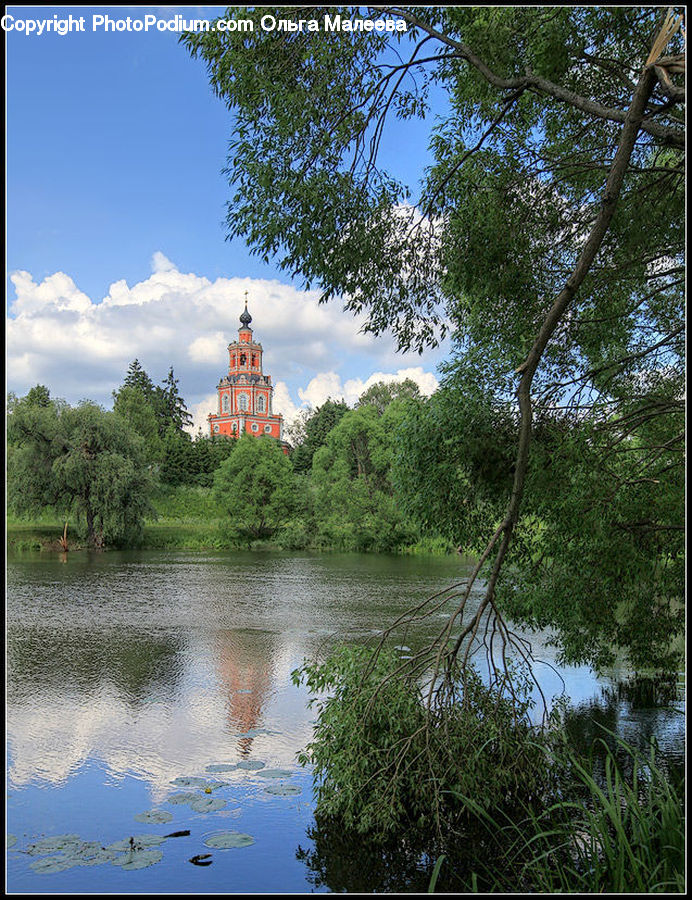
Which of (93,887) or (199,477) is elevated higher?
(199,477)

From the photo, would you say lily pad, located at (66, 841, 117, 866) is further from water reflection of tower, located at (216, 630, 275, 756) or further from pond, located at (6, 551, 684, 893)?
water reflection of tower, located at (216, 630, 275, 756)

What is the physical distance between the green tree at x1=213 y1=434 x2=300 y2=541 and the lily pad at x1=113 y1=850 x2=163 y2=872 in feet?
94.0

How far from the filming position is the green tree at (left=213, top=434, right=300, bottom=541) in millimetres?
33062

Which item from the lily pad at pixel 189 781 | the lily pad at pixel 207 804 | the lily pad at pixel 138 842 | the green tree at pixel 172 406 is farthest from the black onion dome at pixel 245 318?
the lily pad at pixel 138 842

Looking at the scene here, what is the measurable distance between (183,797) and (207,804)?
9.0 inches

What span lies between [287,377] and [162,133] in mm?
59671

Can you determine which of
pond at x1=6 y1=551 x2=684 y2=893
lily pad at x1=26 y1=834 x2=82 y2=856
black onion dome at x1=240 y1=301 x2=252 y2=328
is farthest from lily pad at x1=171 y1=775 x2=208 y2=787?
black onion dome at x1=240 y1=301 x2=252 y2=328

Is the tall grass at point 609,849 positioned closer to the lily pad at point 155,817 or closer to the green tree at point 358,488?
the lily pad at point 155,817

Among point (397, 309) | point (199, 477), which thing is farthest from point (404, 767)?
point (199, 477)

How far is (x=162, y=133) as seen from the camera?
18.8 ft

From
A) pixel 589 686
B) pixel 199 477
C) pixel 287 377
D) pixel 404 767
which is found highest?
pixel 287 377

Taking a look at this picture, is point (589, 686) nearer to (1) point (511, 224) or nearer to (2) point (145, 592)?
(1) point (511, 224)

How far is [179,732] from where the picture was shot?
6.65m

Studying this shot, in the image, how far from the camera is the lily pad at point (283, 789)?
5.30 metres
